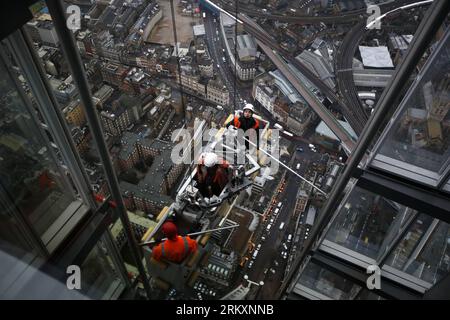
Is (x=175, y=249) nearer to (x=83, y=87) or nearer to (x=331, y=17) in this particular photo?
(x=83, y=87)

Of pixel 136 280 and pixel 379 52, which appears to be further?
pixel 379 52

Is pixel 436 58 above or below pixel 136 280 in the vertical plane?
above

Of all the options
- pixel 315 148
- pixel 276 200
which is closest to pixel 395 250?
pixel 276 200

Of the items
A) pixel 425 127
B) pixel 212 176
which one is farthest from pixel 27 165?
pixel 425 127
